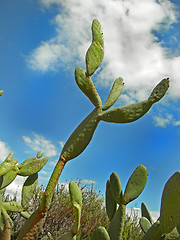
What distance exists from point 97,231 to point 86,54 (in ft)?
3.06

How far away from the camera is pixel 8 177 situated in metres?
2.06

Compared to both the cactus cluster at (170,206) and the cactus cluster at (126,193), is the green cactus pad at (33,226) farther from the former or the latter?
the cactus cluster at (170,206)

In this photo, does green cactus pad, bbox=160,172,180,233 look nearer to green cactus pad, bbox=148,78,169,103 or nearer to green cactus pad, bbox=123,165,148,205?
green cactus pad, bbox=123,165,148,205

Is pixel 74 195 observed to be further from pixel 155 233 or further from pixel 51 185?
pixel 155 233

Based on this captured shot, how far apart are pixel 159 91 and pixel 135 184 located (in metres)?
0.52

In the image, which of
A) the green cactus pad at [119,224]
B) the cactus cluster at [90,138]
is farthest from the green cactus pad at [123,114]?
the green cactus pad at [119,224]

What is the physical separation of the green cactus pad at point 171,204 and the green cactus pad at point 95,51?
0.69m

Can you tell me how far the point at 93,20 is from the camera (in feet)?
5.09

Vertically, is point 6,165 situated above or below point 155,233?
above

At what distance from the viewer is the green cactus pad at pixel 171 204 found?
A: 1113 mm

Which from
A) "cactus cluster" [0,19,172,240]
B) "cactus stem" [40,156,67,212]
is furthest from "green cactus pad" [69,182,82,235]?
"cactus stem" [40,156,67,212]

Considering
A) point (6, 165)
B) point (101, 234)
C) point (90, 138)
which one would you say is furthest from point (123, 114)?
point (6, 165)

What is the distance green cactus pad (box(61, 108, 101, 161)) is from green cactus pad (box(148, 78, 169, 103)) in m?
0.32

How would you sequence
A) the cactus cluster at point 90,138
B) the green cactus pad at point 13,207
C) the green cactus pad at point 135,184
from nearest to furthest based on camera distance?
the cactus cluster at point 90,138 → the green cactus pad at point 135,184 → the green cactus pad at point 13,207
